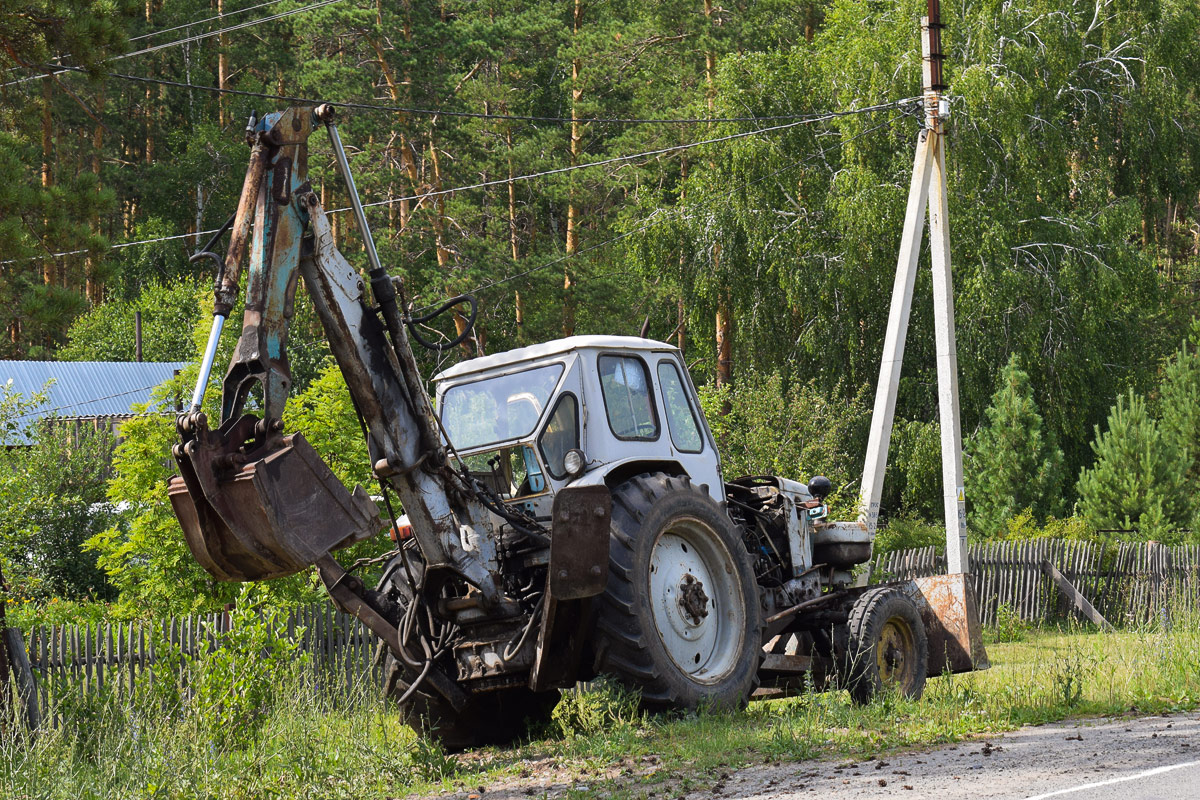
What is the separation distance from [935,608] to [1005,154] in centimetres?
1703

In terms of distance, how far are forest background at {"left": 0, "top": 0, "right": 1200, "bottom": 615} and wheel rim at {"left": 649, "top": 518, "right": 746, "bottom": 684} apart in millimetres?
5795

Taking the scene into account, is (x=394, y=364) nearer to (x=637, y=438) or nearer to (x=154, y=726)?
(x=637, y=438)

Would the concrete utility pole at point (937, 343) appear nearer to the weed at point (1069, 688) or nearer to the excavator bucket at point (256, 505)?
the weed at point (1069, 688)

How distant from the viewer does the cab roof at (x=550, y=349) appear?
9195 mm

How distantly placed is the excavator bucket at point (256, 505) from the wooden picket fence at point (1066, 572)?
13226 millimetres

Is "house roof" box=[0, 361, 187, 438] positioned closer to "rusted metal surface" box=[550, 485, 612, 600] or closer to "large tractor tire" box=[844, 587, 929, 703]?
"large tractor tire" box=[844, 587, 929, 703]

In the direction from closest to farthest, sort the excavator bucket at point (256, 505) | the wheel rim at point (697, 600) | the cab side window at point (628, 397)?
the excavator bucket at point (256, 505), the wheel rim at point (697, 600), the cab side window at point (628, 397)

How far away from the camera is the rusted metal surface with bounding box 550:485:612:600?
8.01 metres

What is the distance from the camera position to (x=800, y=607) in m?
10.0

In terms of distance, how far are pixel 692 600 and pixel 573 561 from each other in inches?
54.1

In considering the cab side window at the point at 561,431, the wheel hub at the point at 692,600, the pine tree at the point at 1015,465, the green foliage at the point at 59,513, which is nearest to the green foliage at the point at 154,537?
the green foliage at the point at 59,513

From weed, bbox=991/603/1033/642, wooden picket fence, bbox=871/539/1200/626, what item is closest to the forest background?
wooden picket fence, bbox=871/539/1200/626

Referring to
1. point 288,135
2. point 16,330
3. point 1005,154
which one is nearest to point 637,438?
point 288,135

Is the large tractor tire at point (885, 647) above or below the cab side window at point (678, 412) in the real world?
below
